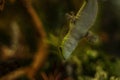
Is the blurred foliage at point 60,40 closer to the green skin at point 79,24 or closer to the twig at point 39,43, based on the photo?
the twig at point 39,43

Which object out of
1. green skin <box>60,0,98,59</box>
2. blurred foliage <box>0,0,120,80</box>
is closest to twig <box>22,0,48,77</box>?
blurred foliage <box>0,0,120,80</box>

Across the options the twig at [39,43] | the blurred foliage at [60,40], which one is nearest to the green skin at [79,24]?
the blurred foliage at [60,40]

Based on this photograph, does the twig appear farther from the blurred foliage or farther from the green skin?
the green skin

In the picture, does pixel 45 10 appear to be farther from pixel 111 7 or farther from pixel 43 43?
pixel 111 7

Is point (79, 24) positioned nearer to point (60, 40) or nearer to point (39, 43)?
point (60, 40)

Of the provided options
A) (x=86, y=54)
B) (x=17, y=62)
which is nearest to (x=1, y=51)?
(x=17, y=62)

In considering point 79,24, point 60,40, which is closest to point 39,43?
point 60,40

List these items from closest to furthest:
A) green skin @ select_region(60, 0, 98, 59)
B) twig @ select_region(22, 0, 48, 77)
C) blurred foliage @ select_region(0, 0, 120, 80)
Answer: green skin @ select_region(60, 0, 98, 59), blurred foliage @ select_region(0, 0, 120, 80), twig @ select_region(22, 0, 48, 77)

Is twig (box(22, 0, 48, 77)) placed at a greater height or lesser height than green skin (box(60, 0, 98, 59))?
greater
